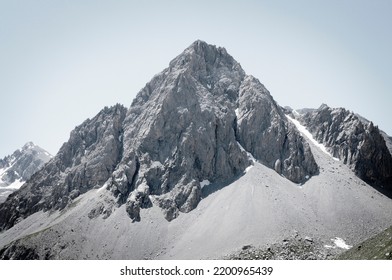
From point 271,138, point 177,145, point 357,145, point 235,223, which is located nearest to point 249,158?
point 271,138

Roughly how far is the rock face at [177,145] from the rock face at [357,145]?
17.9 meters

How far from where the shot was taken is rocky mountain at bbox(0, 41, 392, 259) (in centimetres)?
11350

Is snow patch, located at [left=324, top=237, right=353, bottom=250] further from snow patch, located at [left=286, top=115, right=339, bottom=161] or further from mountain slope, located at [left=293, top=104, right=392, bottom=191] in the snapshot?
snow patch, located at [left=286, top=115, right=339, bottom=161]

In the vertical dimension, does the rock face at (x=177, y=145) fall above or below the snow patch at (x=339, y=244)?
above

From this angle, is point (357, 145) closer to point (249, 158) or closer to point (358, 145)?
point (358, 145)

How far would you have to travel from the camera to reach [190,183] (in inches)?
5448

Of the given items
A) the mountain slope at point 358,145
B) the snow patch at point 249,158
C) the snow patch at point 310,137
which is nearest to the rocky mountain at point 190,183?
the snow patch at point 249,158

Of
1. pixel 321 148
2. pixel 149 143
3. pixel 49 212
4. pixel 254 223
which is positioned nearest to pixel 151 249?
pixel 254 223

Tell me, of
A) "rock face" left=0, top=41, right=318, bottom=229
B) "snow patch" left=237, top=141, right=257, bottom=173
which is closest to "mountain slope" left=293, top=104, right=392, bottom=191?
"rock face" left=0, top=41, right=318, bottom=229

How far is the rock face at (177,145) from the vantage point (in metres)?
142

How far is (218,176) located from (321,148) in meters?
51.7

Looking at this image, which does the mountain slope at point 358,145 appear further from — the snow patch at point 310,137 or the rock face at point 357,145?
the snow patch at point 310,137

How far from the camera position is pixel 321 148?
162m

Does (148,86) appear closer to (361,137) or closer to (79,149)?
(79,149)
